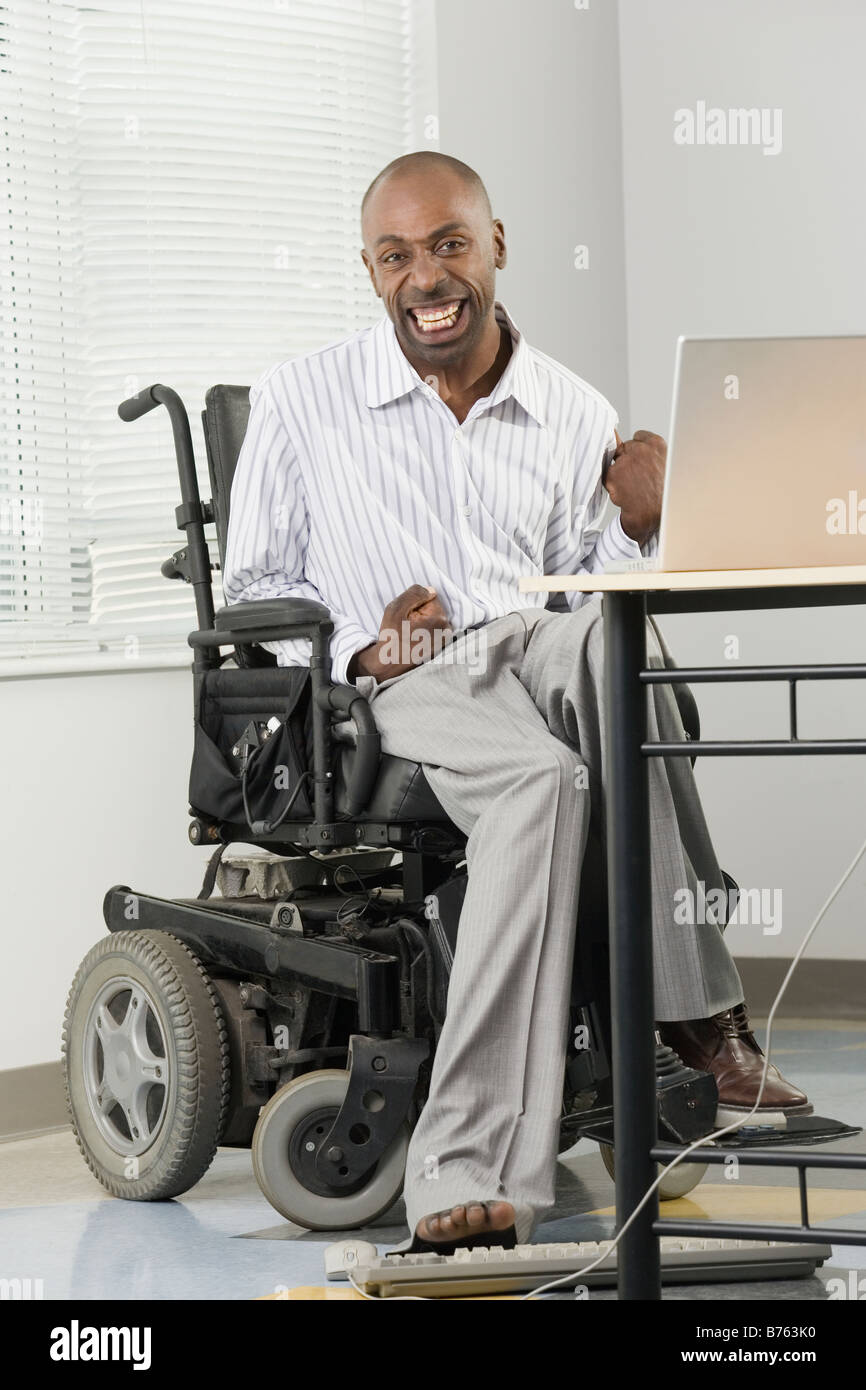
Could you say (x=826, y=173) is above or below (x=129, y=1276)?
above

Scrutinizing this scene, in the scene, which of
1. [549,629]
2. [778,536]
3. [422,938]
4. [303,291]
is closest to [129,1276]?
[422,938]

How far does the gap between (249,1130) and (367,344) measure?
1145 mm

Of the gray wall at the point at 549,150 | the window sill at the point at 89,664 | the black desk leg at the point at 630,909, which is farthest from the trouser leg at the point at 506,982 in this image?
the gray wall at the point at 549,150

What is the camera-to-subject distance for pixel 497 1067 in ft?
6.62

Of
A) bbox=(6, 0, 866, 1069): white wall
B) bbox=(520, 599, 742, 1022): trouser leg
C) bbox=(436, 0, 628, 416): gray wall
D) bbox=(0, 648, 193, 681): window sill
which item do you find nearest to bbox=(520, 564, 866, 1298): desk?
bbox=(520, 599, 742, 1022): trouser leg

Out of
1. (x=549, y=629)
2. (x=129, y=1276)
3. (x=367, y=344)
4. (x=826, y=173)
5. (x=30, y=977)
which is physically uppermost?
(x=826, y=173)

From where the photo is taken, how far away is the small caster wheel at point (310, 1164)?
228 centimetres

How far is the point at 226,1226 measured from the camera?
2391mm

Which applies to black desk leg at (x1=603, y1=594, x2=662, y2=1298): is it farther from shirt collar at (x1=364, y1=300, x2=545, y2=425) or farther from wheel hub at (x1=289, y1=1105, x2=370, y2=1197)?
shirt collar at (x1=364, y1=300, x2=545, y2=425)

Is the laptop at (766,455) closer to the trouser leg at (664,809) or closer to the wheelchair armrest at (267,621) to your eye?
the trouser leg at (664,809)

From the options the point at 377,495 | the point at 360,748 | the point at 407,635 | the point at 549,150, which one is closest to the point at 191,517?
the point at 377,495

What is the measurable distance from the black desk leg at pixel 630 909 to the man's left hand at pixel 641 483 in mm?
928

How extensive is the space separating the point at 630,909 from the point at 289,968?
2.84 feet

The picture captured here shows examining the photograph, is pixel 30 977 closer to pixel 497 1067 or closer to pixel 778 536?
pixel 497 1067
